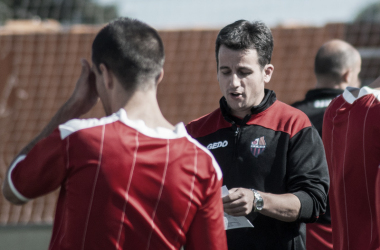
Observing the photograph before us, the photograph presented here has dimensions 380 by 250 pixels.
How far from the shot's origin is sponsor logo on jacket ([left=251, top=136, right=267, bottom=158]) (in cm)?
255

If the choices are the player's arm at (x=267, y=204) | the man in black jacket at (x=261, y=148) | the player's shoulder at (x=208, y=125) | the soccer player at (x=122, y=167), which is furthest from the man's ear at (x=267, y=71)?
the soccer player at (x=122, y=167)

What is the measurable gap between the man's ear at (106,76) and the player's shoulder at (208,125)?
3.07ft

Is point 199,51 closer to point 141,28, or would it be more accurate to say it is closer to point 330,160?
point 330,160

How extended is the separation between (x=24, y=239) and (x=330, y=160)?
531 cm

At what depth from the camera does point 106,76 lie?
74.0 inches

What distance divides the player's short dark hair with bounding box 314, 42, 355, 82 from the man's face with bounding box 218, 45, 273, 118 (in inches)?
57.9

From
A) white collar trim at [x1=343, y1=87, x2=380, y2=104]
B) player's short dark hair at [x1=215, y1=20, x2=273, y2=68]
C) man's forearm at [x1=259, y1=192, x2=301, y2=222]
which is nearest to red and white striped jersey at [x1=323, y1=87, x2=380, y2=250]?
white collar trim at [x1=343, y1=87, x2=380, y2=104]

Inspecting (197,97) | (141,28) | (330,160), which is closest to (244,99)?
(330,160)

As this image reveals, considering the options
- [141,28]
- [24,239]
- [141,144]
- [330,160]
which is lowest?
[24,239]

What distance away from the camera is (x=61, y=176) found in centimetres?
180

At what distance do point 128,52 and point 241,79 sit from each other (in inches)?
36.5

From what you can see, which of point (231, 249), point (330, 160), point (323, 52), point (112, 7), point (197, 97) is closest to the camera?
point (231, 249)

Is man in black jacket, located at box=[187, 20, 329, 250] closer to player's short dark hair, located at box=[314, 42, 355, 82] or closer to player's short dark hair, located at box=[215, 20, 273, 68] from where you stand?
player's short dark hair, located at box=[215, 20, 273, 68]

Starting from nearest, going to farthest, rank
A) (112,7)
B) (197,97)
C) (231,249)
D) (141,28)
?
(141,28), (231,249), (197,97), (112,7)
